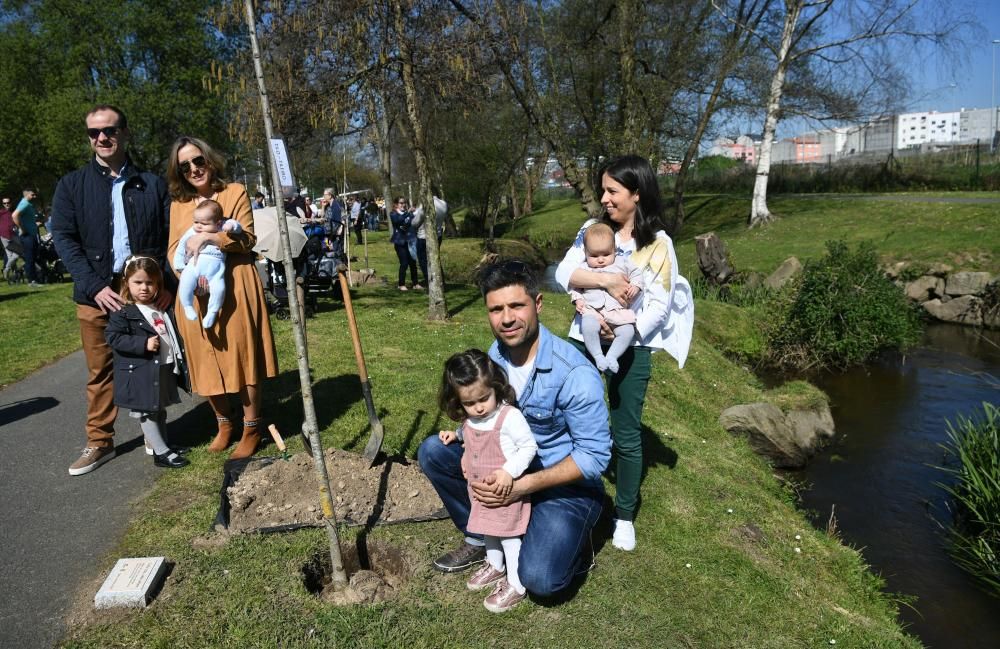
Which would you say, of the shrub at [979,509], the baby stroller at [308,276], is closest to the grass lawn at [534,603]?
the shrub at [979,509]

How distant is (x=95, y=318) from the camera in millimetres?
4207

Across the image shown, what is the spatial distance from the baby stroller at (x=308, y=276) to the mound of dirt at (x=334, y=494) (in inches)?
218

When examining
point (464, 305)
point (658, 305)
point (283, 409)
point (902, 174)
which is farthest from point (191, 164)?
point (902, 174)

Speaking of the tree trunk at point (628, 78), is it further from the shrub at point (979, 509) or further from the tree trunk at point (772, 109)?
the shrub at point (979, 509)

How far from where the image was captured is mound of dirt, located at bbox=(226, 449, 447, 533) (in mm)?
3686

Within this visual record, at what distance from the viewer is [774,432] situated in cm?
667

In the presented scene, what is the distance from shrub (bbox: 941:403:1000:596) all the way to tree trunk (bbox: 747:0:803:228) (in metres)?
15.3

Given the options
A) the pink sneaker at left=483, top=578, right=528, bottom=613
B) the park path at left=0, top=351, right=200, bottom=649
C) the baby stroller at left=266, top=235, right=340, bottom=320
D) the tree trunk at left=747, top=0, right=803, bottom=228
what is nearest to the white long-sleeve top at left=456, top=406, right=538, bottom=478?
the pink sneaker at left=483, top=578, right=528, bottom=613

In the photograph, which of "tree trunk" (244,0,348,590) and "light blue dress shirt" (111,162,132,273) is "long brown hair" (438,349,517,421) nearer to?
"tree trunk" (244,0,348,590)

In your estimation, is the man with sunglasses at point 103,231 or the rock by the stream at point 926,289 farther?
the rock by the stream at point 926,289

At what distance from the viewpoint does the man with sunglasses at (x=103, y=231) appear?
4.05m

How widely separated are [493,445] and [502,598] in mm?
742

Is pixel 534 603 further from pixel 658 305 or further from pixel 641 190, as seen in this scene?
pixel 641 190

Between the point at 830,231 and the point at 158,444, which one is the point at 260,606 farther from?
the point at 830,231
